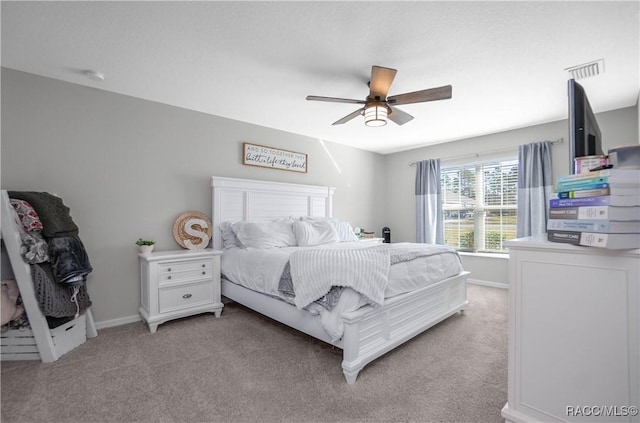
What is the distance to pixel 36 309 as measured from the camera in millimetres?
2119

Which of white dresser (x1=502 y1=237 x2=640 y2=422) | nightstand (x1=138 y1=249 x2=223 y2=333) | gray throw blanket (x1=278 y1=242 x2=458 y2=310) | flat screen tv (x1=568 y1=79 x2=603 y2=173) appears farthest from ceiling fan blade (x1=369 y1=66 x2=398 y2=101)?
nightstand (x1=138 y1=249 x2=223 y2=333)

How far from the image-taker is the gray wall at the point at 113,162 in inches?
100

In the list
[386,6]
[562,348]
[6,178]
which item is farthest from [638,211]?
[6,178]

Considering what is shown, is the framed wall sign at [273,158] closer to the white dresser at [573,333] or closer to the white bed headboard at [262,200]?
the white bed headboard at [262,200]

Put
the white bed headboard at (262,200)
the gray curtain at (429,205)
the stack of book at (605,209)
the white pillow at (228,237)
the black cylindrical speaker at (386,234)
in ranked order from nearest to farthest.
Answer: the stack of book at (605,209) < the white pillow at (228,237) < the white bed headboard at (262,200) < the gray curtain at (429,205) < the black cylindrical speaker at (386,234)

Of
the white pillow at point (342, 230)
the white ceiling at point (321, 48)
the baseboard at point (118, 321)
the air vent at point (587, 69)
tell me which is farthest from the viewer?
the white pillow at point (342, 230)

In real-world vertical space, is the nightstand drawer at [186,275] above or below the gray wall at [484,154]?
below

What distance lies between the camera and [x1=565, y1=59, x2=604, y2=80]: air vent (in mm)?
2404

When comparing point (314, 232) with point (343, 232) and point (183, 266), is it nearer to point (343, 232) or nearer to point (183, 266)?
point (343, 232)

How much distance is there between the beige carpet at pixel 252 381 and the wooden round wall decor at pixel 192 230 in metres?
0.99

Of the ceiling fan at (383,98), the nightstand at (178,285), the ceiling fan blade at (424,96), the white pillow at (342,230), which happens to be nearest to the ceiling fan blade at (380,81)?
the ceiling fan at (383,98)

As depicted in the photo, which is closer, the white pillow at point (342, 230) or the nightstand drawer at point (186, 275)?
the nightstand drawer at point (186, 275)

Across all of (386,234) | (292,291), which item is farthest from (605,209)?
(386,234)

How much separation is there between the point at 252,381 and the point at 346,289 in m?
0.87
